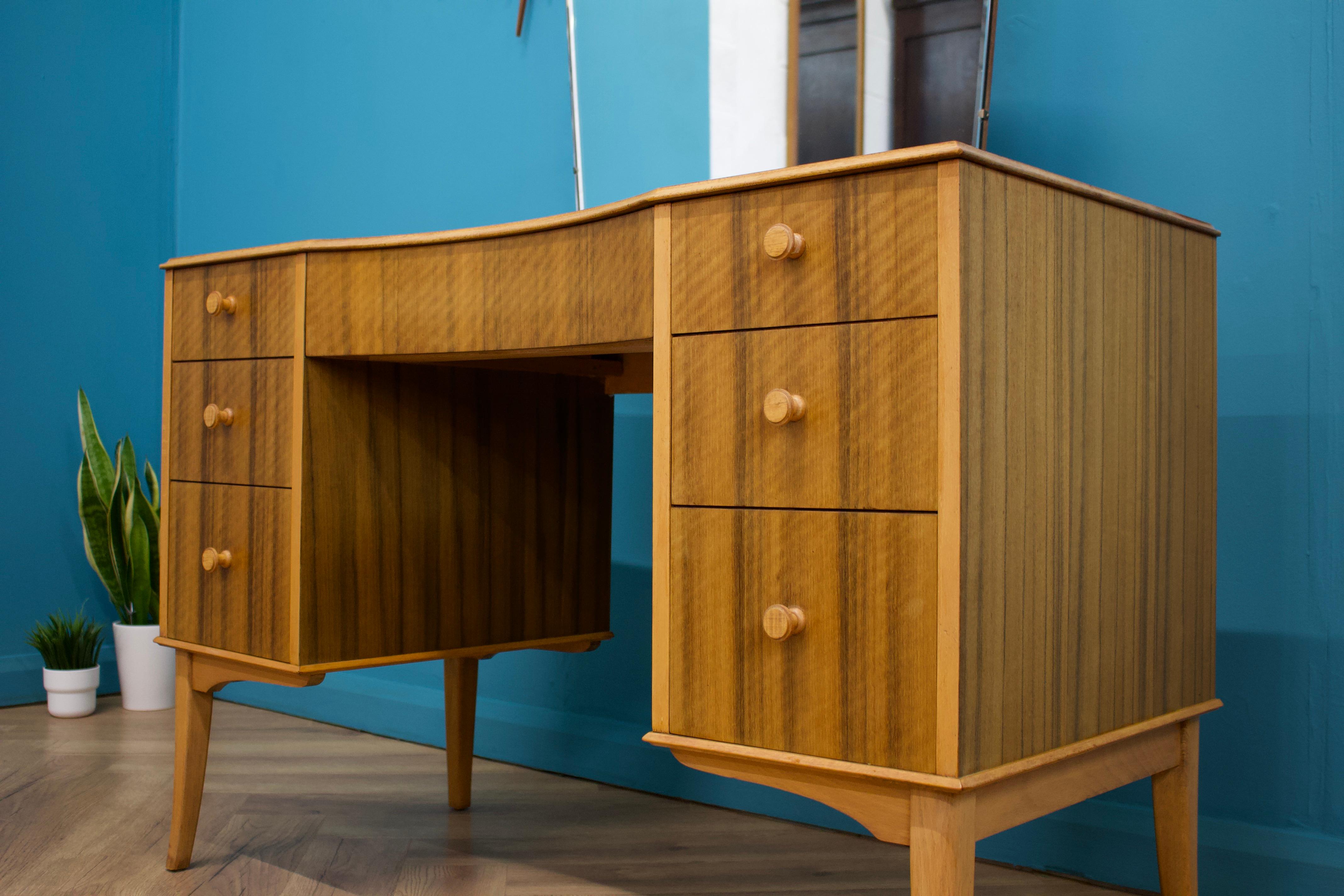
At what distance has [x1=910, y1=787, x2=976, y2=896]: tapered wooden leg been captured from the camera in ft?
2.67

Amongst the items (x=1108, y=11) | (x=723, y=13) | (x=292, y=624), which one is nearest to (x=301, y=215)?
(x=723, y=13)

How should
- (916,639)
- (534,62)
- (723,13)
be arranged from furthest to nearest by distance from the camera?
1. (534,62)
2. (723,13)
3. (916,639)

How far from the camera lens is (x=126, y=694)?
8.17ft

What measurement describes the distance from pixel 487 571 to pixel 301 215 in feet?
4.38

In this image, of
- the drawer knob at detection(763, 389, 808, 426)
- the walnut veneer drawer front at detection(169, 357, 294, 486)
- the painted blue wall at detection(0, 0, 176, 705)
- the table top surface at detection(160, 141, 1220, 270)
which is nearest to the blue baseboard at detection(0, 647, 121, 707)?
the painted blue wall at detection(0, 0, 176, 705)

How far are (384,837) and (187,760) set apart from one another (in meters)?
0.31

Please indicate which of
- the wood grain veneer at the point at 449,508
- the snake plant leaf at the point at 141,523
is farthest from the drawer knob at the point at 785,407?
the snake plant leaf at the point at 141,523

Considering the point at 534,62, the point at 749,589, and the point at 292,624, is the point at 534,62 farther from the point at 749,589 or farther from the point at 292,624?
the point at 749,589

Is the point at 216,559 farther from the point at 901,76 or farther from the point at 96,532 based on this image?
the point at 96,532

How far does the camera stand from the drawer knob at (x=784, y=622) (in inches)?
34.7

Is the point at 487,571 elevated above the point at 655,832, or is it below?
above

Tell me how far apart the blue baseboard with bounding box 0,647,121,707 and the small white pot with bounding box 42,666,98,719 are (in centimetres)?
7

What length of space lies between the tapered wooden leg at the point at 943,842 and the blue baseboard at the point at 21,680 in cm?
220

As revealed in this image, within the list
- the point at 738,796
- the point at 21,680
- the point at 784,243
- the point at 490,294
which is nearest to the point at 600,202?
the point at 490,294
